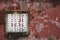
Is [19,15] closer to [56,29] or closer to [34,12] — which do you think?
[34,12]

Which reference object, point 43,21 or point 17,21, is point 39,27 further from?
point 17,21

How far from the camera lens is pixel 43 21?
3.19 m

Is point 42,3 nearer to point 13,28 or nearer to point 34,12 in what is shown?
point 34,12

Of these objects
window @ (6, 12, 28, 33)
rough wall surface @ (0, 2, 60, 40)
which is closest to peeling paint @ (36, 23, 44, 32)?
rough wall surface @ (0, 2, 60, 40)

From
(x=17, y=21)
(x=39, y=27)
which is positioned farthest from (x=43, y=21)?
(x=17, y=21)

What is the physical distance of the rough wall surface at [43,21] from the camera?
318 cm

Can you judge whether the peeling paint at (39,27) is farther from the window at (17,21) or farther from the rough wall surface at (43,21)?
the window at (17,21)

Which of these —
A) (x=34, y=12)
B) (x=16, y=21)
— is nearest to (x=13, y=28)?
(x=16, y=21)

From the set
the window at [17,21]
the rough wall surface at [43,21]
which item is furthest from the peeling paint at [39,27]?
the window at [17,21]

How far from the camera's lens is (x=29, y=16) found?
318 centimetres

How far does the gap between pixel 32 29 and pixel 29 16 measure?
0.47ft

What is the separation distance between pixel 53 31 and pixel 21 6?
43 centimetres

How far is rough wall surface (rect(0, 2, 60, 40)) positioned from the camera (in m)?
3.18

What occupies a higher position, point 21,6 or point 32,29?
point 21,6
